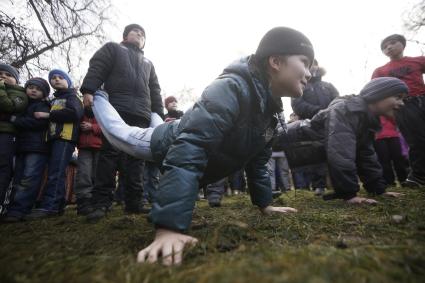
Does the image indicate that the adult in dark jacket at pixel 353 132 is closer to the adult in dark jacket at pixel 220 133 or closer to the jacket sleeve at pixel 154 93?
the adult in dark jacket at pixel 220 133

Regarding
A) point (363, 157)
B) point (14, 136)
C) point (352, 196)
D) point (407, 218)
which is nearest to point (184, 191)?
point (407, 218)

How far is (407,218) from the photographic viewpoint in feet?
5.55

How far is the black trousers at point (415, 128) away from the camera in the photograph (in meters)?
4.17

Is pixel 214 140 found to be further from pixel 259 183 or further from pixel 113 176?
pixel 113 176

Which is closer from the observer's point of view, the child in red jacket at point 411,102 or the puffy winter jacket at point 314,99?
the child in red jacket at point 411,102

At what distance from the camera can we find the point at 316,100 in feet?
16.4

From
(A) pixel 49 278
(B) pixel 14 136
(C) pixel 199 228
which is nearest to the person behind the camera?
(A) pixel 49 278

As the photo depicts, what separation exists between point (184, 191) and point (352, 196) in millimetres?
2613

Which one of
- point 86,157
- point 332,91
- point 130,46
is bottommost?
point 86,157

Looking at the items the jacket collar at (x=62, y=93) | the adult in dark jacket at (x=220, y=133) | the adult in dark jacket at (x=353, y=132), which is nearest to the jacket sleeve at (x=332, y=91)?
the adult in dark jacket at (x=353, y=132)

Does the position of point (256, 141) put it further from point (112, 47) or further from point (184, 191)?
point (112, 47)

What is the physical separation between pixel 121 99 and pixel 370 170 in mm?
3392

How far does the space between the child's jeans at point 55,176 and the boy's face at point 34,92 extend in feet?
2.21

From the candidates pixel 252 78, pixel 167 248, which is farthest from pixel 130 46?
pixel 167 248
